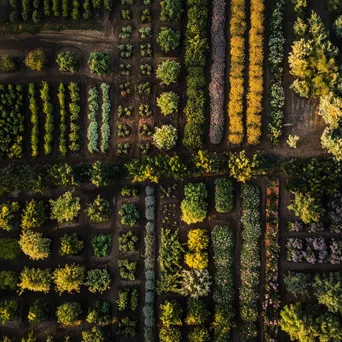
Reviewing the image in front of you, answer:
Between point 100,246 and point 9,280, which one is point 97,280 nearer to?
point 100,246

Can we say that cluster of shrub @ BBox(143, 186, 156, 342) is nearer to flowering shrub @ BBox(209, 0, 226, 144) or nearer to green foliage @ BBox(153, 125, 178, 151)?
green foliage @ BBox(153, 125, 178, 151)

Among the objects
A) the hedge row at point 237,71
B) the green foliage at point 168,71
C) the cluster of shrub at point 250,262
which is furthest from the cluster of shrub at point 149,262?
the green foliage at point 168,71

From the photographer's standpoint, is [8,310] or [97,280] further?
[97,280]

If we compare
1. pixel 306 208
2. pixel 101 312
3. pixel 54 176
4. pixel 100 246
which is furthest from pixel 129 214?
pixel 306 208

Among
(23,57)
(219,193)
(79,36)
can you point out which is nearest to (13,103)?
(23,57)

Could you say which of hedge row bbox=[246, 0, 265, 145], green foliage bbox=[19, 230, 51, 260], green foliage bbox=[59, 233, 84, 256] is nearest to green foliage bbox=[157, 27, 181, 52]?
hedge row bbox=[246, 0, 265, 145]
